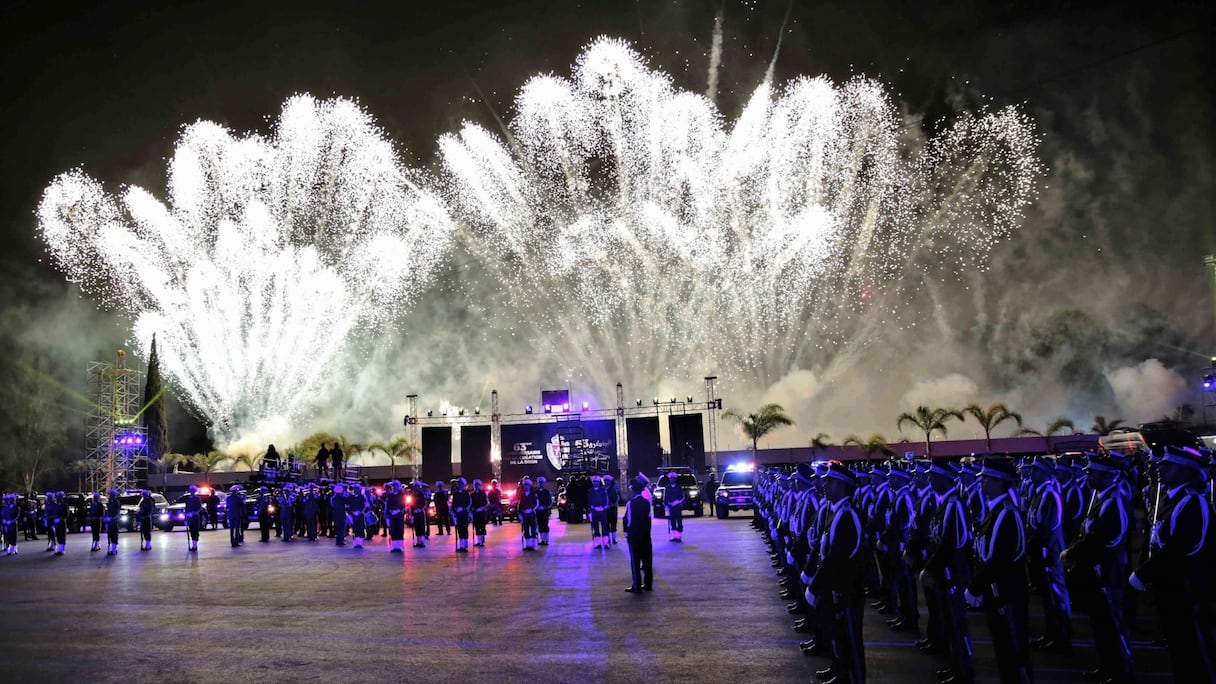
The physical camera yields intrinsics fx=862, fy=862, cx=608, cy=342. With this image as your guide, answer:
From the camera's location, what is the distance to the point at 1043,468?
9.69 m

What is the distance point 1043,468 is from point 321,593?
10.8 meters

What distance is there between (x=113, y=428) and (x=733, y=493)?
129 ft

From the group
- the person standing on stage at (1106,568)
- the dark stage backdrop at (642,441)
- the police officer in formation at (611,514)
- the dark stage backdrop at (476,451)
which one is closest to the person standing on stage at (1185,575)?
the person standing on stage at (1106,568)

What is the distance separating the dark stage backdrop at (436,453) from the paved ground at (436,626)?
26.9 metres

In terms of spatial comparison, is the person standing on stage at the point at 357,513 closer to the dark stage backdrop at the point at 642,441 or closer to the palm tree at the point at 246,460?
the dark stage backdrop at the point at 642,441

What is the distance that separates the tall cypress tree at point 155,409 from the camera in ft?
224

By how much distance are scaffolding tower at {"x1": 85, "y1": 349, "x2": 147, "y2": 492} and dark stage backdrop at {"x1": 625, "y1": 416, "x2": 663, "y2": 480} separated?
31166mm

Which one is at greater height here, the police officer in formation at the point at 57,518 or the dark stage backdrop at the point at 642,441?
the dark stage backdrop at the point at 642,441

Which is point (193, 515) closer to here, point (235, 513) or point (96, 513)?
point (235, 513)

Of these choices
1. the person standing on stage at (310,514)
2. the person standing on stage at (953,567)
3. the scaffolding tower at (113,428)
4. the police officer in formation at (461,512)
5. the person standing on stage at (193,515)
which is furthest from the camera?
the scaffolding tower at (113,428)

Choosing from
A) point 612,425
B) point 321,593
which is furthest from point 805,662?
point 612,425

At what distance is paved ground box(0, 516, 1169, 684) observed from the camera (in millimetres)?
8180

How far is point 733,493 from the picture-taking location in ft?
109

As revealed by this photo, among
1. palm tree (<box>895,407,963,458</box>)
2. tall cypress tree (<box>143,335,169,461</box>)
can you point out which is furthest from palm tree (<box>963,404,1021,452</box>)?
tall cypress tree (<box>143,335,169,461</box>)
